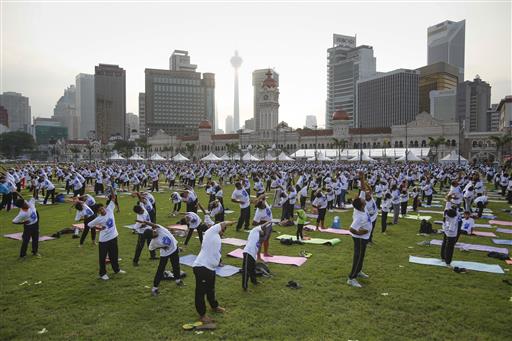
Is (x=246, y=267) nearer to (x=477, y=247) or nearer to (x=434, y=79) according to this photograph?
(x=477, y=247)

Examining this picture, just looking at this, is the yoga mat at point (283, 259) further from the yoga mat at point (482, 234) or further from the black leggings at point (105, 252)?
the yoga mat at point (482, 234)

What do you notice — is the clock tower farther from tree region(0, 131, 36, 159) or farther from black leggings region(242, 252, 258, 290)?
black leggings region(242, 252, 258, 290)

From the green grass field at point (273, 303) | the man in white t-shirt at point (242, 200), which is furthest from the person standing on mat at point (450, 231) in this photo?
the man in white t-shirt at point (242, 200)

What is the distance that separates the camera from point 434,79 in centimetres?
18562

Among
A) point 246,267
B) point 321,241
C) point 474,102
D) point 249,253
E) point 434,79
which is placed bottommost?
point 321,241

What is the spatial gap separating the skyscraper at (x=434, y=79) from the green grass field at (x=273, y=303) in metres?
196

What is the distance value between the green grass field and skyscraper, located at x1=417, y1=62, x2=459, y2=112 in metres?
196

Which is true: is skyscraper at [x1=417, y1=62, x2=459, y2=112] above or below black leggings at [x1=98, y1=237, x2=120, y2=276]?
above

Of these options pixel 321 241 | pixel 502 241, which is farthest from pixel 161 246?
pixel 502 241

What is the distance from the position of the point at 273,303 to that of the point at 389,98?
177790 millimetres

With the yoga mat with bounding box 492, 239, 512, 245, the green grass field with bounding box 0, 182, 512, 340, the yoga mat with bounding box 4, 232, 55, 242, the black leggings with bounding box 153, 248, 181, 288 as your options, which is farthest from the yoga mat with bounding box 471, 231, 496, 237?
the yoga mat with bounding box 4, 232, 55, 242

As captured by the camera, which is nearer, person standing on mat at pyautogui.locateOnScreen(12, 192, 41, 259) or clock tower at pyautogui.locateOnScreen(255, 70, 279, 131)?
person standing on mat at pyautogui.locateOnScreen(12, 192, 41, 259)

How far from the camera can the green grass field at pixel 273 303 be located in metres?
6.49

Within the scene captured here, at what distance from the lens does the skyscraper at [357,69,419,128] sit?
166500 millimetres
